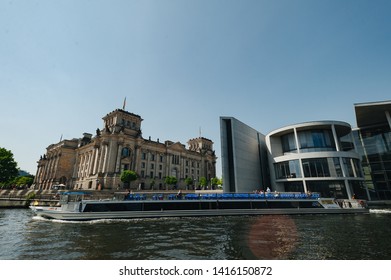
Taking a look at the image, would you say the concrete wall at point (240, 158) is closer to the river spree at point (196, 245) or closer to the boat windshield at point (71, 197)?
the river spree at point (196, 245)

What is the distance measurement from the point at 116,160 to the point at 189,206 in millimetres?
48134

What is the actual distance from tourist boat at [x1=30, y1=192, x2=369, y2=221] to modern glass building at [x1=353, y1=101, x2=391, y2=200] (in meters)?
26.7

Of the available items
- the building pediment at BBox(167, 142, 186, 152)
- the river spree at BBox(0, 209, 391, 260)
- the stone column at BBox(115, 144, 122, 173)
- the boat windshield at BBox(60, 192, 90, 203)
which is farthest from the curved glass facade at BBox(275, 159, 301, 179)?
the stone column at BBox(115, 144, 122, 173)

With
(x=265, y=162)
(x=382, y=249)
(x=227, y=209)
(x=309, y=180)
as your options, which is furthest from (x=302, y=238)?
(x=265, y=162)

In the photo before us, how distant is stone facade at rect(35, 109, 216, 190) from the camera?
68875 mm

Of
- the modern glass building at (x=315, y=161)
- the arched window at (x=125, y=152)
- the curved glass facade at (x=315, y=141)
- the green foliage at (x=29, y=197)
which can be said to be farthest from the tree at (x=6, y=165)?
the curved glass facade at (x=315, y=141)

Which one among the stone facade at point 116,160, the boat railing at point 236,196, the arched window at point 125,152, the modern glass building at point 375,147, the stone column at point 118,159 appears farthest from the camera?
the arched window at point 125,152

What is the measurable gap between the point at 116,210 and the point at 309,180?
→ 132 feet

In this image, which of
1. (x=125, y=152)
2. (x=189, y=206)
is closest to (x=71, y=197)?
(x=189, y=206)

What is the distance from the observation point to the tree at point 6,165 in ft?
214

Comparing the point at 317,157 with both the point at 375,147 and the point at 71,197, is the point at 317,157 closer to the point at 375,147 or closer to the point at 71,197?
the point at 375,147

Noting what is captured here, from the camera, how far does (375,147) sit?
52.9 meters

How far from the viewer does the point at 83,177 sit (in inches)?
3017

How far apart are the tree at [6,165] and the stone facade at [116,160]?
16.4m
